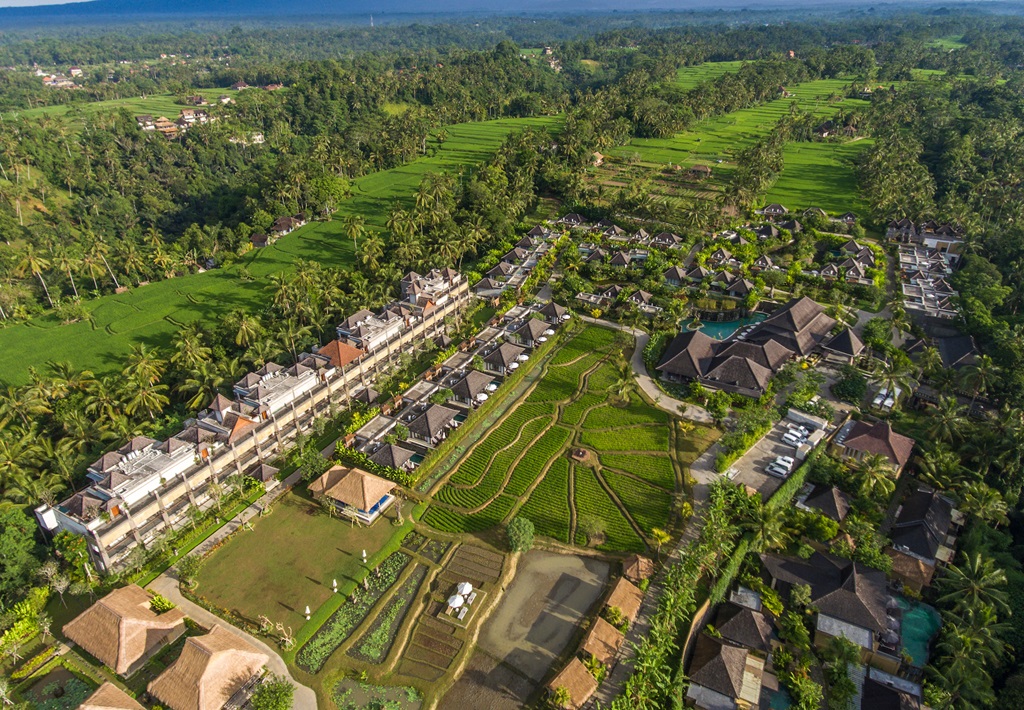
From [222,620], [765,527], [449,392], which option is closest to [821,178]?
[449,392]

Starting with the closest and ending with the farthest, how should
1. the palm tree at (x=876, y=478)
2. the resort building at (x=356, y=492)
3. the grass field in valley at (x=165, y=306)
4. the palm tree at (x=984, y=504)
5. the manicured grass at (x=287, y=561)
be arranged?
the manicured grass at (x=287, y=561), the palm tree at (x=984, y=504), the palm tree at (x=876, y=478), the resort building at (x=356, y=492), the grass field in valley at (x=165, y=306)

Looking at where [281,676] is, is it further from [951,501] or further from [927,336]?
[927,336]

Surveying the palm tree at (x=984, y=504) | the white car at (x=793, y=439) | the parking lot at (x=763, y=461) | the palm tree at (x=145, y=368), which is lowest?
the parking lot at (x=763, y=461)

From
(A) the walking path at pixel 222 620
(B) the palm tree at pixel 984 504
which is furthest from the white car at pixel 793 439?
(A) the walking path at pixel 222 620

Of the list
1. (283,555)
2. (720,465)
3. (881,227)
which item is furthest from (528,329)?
(881,227)

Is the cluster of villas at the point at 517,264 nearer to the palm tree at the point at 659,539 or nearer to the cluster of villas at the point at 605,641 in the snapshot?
the palm tree at the point at 659,539

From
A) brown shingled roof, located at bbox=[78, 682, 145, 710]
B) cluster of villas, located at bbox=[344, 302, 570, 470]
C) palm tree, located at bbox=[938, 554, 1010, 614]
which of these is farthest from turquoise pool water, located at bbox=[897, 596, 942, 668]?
brown shingled roof, located at bbox=[78, 682, 145, 710]

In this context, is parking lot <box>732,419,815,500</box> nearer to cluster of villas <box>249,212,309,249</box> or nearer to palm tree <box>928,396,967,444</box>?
palm tree <box>928,396,967,444</box>
